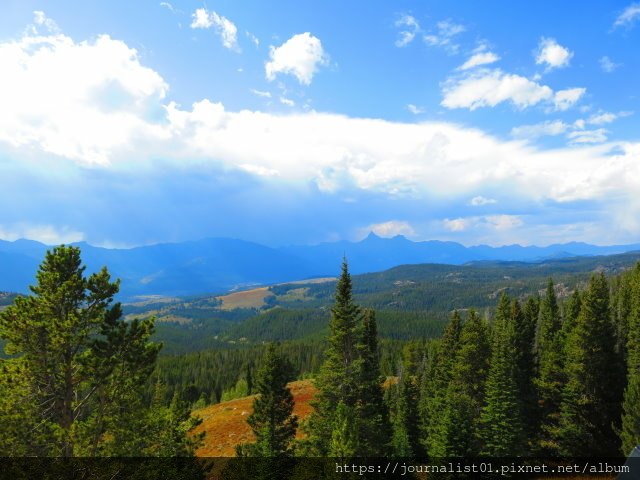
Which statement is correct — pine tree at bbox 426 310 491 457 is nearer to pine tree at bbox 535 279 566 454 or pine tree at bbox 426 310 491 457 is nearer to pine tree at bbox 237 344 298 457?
pine tree at bbox 535 279 566 454

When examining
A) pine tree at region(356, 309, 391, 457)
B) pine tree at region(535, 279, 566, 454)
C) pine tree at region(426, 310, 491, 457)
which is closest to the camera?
pine tree at region(356, 309, 391, 457)

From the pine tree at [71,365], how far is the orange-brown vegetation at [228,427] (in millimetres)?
29507

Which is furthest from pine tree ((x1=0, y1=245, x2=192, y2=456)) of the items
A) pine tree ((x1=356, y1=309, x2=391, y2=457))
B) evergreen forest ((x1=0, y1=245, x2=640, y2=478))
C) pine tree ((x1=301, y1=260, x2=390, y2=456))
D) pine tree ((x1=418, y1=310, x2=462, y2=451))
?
pine tree ((x1=418, y1=310, x2=462, y2=451))

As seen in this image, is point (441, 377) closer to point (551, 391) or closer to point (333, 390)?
point (551, 391)

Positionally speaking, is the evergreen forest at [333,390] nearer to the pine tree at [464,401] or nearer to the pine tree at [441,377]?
the pine tree at [464,401]

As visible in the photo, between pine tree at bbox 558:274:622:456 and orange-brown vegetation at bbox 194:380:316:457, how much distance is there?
33.7 m

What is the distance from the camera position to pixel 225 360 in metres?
171

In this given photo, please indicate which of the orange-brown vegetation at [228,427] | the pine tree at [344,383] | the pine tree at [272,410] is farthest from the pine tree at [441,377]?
the pine tree at [344,383]

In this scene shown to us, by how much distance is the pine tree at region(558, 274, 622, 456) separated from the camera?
Answer: 32844mm

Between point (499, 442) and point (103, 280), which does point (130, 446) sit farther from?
point (499, 442)

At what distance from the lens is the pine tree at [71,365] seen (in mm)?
14703

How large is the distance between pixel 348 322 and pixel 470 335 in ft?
67.5

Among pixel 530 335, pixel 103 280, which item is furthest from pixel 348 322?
pixel 530 335

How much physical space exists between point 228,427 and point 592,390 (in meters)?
55.2
